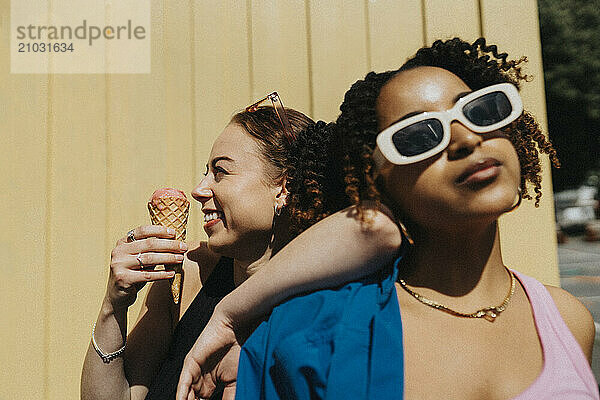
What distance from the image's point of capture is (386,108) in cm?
117

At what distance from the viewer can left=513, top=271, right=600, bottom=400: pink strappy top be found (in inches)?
42.1

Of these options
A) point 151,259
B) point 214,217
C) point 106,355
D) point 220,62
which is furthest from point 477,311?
point 220,62

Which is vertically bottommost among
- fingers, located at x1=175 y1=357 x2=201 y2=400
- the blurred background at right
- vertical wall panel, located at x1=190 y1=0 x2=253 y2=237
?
fingers, located at x1=175 y1=357 x2=201 y2=400

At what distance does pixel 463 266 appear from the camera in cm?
117

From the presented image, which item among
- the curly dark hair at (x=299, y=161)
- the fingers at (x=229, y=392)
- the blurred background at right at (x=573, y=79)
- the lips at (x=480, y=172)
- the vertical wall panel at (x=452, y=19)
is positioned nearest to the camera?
the lips at (x=480, y=172)

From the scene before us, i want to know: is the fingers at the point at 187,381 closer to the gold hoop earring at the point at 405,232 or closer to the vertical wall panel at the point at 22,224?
the gold hoop earring at the point at 405,232

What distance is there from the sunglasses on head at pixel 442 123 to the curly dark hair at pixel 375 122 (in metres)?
0.09

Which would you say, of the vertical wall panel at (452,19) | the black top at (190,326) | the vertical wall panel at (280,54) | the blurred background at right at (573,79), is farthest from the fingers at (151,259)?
the blurred background at right at (573,79)

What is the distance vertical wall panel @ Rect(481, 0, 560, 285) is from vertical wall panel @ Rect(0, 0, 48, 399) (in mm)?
1725

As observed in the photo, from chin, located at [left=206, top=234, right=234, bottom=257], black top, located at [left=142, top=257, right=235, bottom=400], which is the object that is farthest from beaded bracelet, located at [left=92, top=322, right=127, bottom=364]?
chin, located at [left=206, top=234, right=234, bottom=257]

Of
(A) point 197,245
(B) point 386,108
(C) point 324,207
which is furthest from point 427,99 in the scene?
(A) point 197,245

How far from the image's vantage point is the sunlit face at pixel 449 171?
1055mm

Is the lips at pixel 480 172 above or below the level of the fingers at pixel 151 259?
above

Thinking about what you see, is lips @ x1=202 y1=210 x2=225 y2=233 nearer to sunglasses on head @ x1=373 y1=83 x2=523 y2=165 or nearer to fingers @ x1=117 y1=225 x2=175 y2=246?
fingers @ x1=117 y1=225 x2=175 y2=246
